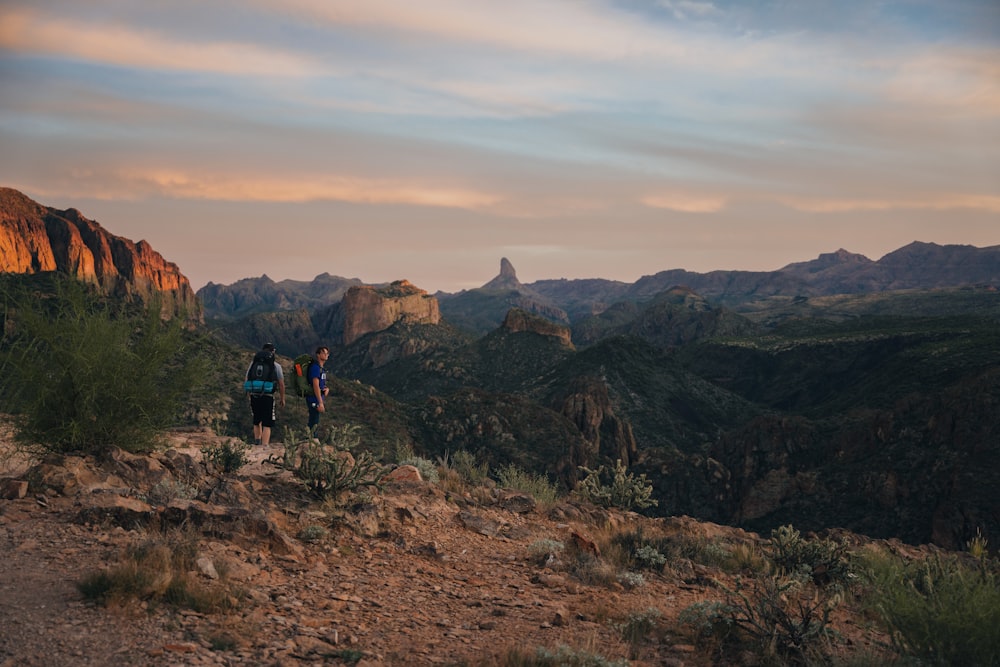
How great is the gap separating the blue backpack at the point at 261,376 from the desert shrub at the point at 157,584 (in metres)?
6.75

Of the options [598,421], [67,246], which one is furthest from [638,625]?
[67,246]

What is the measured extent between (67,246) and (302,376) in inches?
5921

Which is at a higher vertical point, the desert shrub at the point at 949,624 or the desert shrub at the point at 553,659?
the desert shrub at the point at 949,624

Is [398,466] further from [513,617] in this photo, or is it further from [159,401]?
[513,617]

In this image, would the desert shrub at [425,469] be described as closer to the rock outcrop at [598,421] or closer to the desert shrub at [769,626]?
the desert shrub at [769,626]

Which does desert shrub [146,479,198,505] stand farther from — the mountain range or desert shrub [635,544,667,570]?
the mountain range

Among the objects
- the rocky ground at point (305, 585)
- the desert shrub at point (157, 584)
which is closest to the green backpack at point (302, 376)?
the rocky ground at point (305, 585)

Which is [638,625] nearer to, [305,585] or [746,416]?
[305,585]

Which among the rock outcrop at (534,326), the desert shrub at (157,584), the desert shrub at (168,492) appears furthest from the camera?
the rock outcrop at (534,326)

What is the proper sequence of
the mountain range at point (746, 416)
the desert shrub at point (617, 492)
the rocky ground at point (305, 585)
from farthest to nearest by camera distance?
the mountain range at point (746, 416) → the desert shrub at point (617, 492) → the rocky ground at point (305, 585)

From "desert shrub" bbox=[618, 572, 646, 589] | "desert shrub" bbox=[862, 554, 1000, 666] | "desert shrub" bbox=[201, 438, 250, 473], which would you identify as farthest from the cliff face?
"desert shrub" bbox=[862, 554, 1000, 666]

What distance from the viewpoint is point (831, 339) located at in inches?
4119

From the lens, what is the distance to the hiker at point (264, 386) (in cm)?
1272

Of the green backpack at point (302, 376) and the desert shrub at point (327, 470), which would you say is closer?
the desert shrub at point (327, 470)
